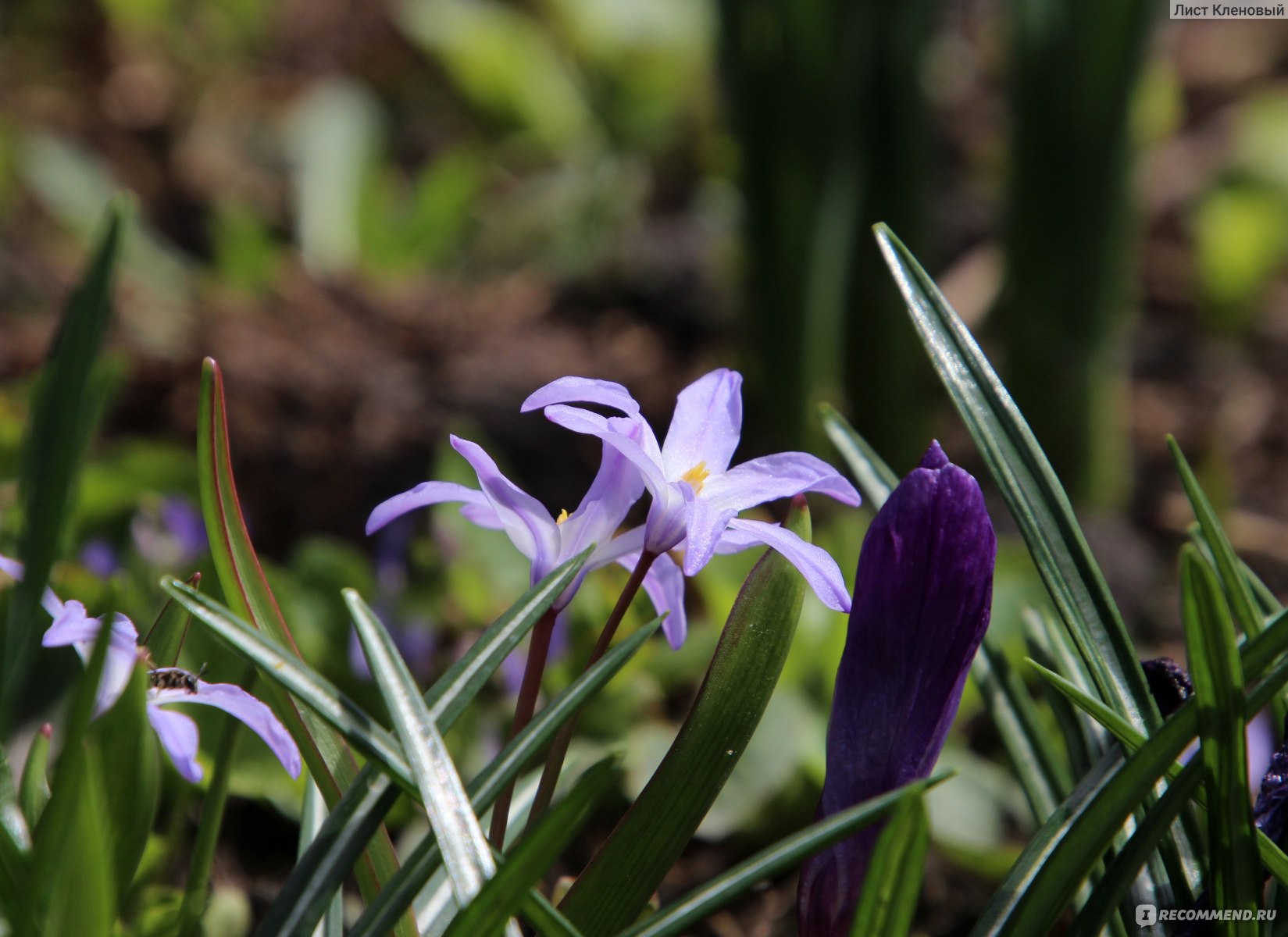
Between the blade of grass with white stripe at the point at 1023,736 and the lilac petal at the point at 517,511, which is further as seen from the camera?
the blade of grass with white stripe at the point at 1023,736

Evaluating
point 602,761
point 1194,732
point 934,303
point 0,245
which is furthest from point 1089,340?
point 0,245

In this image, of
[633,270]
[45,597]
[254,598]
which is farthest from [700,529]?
[633,270]

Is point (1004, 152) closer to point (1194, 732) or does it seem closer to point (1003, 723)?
point (1003, 723)

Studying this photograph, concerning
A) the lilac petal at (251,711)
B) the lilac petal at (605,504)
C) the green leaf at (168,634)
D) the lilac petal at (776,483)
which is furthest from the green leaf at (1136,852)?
the green leaf at (168,634)

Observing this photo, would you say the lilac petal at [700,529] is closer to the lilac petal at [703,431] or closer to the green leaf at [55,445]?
the lilac petal at [703,431]

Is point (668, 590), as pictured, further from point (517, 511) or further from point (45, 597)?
point (45, 597)

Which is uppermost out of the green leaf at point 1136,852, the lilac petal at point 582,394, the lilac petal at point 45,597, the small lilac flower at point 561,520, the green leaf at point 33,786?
the lilac petal at point 582,394
